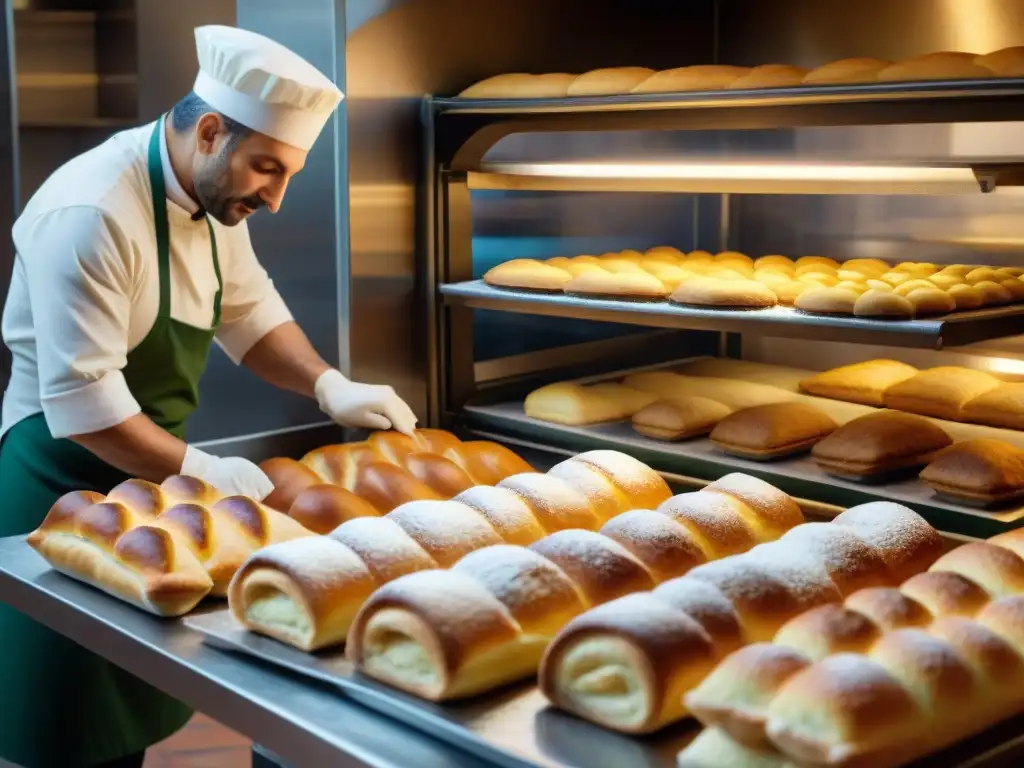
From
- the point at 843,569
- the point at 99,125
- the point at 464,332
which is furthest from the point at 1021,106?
the point at 99,125

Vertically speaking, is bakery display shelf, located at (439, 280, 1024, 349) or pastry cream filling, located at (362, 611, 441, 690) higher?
bakery display shelf, located at (439, 280, 1024, 349)

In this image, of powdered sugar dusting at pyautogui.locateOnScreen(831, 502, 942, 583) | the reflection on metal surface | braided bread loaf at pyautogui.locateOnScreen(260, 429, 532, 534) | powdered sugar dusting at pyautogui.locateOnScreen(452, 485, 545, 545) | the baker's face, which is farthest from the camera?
the baker's face

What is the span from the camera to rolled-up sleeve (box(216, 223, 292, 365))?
272 cm

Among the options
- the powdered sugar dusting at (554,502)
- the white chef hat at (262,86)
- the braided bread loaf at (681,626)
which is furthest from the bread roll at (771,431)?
the white chef hat at (262,86)

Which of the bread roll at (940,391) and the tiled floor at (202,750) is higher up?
the bread roll at (940,391)

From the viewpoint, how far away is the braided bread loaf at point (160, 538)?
1.74m

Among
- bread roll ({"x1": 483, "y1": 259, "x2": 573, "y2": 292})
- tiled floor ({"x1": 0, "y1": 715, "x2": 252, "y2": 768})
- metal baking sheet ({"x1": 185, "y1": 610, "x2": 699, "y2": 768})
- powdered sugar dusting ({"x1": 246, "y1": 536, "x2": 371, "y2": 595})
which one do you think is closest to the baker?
bread roll ({"x1": 483, "y1": 259, "x2": 573, "y2": 292})

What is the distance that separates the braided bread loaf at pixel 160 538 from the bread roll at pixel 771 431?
924 mm

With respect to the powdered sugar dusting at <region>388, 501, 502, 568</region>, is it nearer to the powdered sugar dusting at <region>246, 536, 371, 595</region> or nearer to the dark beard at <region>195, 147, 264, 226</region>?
the powdered sugar dusting at <region>246, 536, 371, 595</region>

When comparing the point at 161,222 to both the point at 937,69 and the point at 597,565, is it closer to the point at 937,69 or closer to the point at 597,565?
the point at 597,565

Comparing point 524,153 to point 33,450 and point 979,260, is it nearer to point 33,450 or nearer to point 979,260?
point 979,260

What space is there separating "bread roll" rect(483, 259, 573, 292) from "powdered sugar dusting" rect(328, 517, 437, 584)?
1056mm

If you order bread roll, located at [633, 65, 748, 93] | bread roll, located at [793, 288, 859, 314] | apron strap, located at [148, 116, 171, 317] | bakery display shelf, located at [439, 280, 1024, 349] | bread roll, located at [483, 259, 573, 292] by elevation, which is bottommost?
bakery display shelf, located at [439, 280, 1024, 349]

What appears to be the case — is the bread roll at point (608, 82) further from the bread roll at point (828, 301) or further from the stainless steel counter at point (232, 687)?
the stainless steel counter at point (232, 687)
